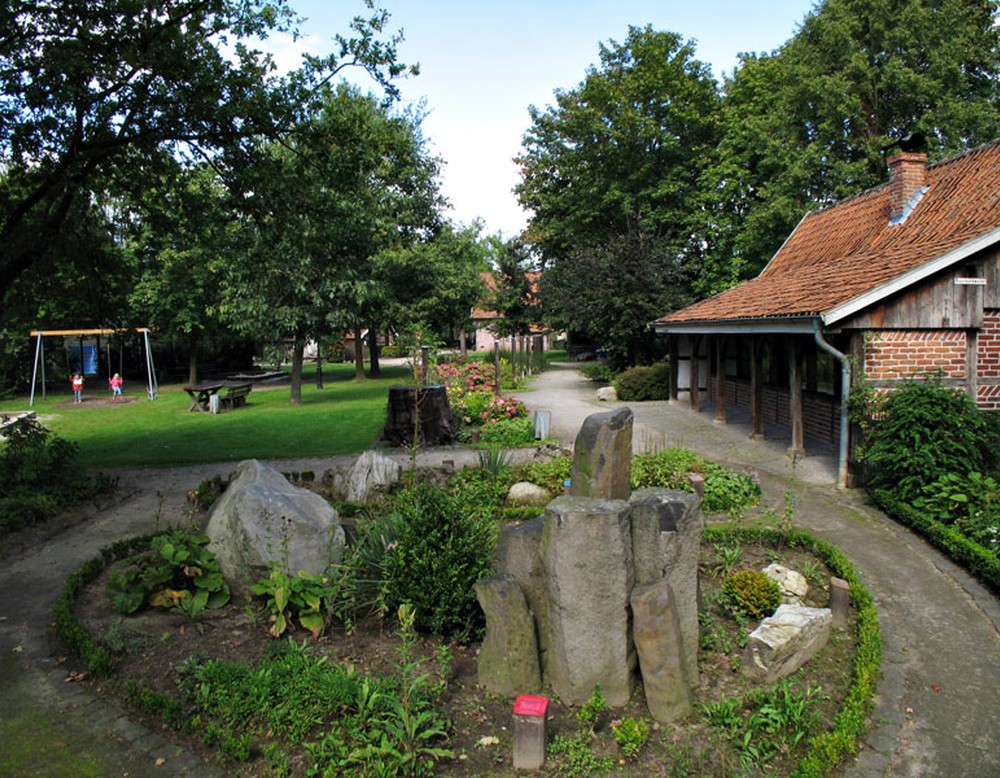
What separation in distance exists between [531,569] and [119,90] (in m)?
9.24

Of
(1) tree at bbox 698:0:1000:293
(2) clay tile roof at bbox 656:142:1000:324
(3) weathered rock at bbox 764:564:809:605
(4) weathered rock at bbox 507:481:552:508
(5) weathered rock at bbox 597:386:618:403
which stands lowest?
(3) weathered rock at bbox 764:564:809:605

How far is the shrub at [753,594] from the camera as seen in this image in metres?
5.61

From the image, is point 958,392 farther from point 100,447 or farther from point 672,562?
point 100,447

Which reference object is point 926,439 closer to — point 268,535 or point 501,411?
point 268,535

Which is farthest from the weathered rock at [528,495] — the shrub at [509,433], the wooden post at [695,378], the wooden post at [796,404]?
the wooden post at [695,378]

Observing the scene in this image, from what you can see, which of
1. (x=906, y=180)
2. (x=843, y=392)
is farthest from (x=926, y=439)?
(x=906, y=180)

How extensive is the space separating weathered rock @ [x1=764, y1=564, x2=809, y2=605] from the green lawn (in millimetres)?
9669

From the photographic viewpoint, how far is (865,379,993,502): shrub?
861 centimetres

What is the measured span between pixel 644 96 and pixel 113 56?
2626 centimetres

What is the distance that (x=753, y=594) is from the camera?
18.5 ft

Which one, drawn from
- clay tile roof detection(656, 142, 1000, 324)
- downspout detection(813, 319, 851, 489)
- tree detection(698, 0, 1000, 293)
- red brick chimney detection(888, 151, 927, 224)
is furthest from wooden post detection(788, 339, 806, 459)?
tree detection(698, 0, 1000, 293)

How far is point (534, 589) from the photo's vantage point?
4660 mm

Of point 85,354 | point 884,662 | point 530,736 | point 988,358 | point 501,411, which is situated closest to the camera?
point 530,736

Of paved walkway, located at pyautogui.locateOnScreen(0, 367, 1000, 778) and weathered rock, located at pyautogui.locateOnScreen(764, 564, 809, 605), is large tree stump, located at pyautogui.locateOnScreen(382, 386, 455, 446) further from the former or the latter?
weathered rock, located at pyautogui.locateOnScreen(764, 564, 809, 605)
